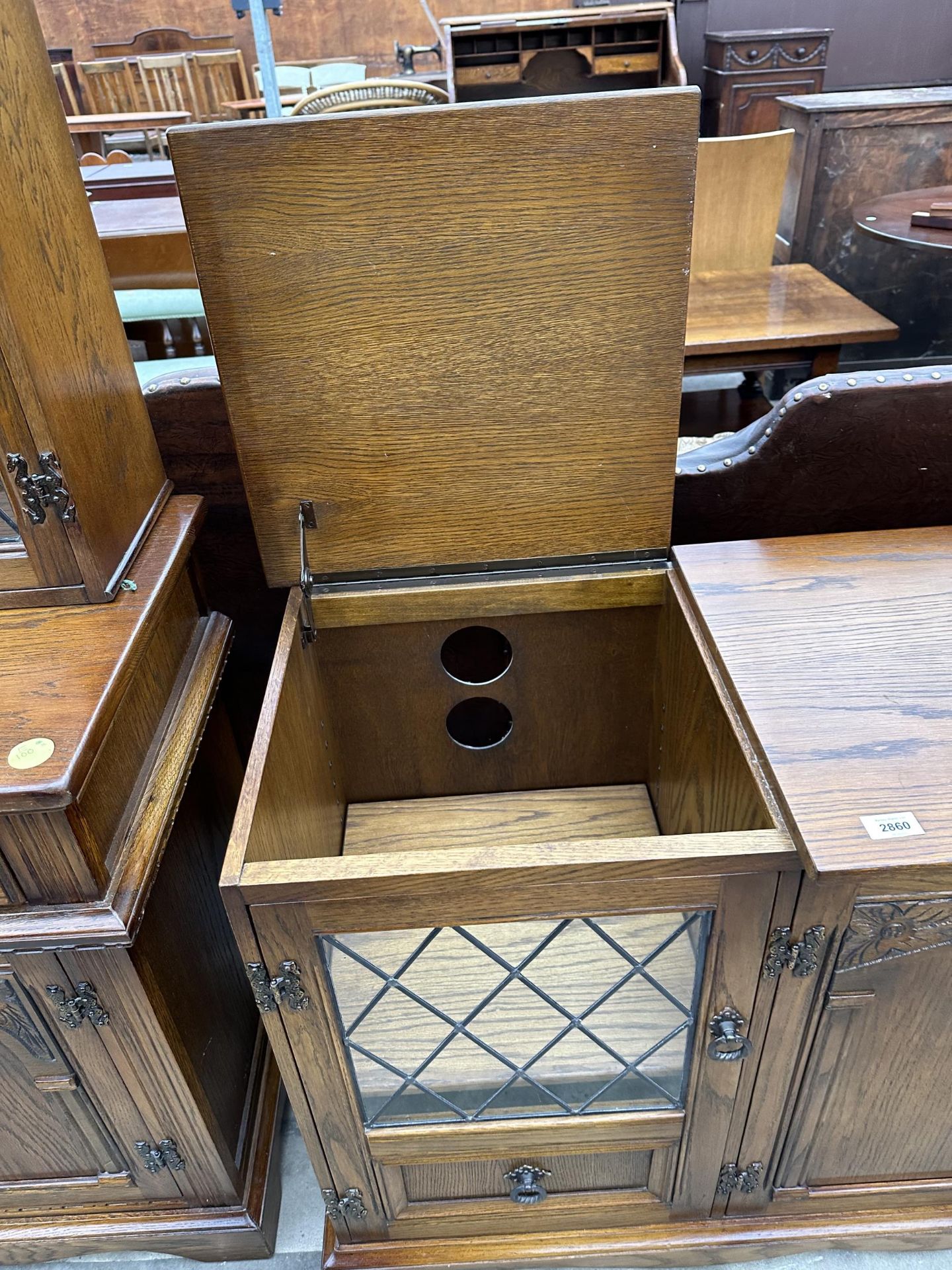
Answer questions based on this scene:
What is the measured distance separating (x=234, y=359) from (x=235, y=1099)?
2.76 feet

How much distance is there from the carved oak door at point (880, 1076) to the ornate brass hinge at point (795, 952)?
23 mm

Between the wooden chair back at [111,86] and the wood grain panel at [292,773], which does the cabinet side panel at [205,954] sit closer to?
the wood grain panel at [292,773]

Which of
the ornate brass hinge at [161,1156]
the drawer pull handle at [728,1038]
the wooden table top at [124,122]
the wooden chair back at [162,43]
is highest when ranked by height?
the wooden chair back at [162,43]

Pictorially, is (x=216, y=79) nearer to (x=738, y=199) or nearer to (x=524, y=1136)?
(x=738, y=199)

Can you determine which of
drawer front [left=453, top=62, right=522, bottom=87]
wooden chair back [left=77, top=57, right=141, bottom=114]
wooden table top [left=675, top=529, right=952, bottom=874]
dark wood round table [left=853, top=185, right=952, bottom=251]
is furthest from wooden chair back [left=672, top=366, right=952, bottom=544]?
wooden chair back [left=77, top=57, right=141, bottom=114]

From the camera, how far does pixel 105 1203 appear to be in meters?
0.98

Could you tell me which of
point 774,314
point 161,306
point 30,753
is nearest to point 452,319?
point 30,753

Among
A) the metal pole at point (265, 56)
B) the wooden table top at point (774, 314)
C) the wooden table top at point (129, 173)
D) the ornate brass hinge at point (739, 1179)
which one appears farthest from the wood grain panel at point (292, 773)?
the wooden table top at point (129, 173)

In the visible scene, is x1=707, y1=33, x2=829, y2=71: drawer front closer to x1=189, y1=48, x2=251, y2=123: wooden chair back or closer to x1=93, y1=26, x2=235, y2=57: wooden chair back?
x1=189, y1=48, x2=251, y2=123: wooden chair back

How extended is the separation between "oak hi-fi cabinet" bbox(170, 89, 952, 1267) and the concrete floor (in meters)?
0.08

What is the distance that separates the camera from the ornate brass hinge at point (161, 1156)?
0.90 metres

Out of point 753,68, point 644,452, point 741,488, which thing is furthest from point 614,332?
point 753,68

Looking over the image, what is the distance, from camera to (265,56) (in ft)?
3.53

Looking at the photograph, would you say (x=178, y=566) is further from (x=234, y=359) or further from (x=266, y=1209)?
(x=266, y=1209)
